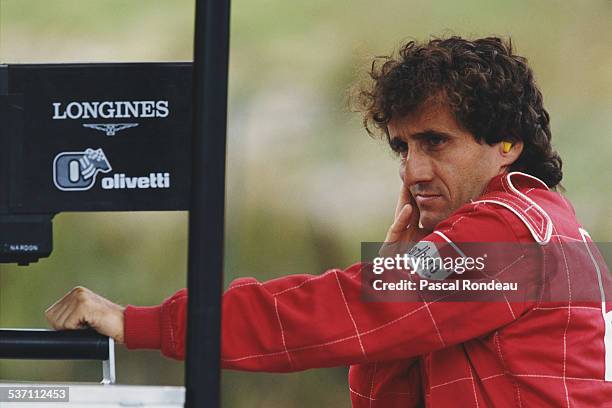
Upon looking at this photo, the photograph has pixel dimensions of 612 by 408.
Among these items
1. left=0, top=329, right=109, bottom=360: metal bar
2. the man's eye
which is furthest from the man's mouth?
left=0, top=329, right=109, bottom=360: metal bar

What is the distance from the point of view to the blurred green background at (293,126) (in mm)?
2773

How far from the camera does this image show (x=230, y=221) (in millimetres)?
2887

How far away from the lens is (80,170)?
1636 millimetres

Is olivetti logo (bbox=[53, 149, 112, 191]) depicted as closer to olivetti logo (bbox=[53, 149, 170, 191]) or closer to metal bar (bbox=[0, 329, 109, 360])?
olivetti logo (bbox=[53, 149, 170, 191])

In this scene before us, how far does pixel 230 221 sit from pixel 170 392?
1411mm

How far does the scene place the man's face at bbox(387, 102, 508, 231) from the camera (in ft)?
6.85

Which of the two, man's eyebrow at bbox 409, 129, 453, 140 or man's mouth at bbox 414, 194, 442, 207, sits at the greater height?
man's eyebrow at bbox 409, 129, 453, 140

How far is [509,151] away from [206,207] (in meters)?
0.91

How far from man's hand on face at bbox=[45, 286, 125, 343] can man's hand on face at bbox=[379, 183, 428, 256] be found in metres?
0.66

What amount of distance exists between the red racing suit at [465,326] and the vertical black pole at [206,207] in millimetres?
311

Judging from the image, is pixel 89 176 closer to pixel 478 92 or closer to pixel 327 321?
pixel 327 321

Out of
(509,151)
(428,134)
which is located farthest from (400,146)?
(509,151)

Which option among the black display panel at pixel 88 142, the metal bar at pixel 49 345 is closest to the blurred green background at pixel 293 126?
the black display panel at pixel 88 142

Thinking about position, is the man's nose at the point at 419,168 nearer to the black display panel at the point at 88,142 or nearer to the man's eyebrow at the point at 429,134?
the man's eyebrow at the point at 429,134
